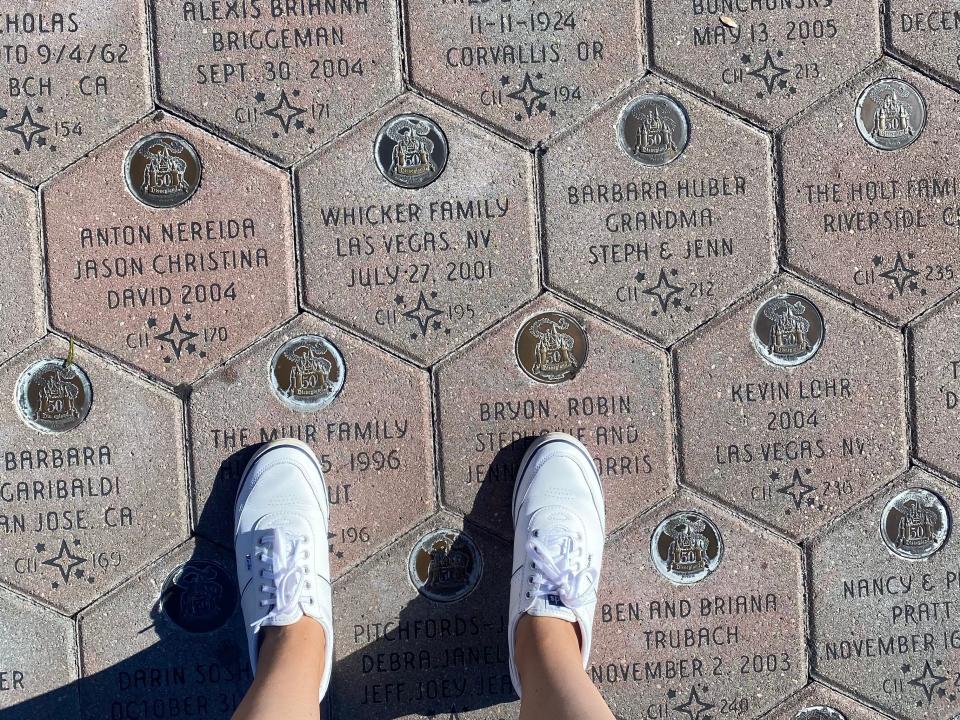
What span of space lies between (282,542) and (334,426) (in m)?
0.27

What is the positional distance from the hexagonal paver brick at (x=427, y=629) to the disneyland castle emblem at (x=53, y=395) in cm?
70

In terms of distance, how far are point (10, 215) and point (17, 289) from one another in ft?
0.53

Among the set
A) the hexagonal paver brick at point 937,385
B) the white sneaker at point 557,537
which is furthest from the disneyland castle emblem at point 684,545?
the hexagonal paver brick at point 937,385

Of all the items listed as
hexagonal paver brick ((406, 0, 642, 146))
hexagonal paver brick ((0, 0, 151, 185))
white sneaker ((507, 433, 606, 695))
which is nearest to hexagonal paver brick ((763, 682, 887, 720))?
white sneaker ((507, 433, 606, 695))

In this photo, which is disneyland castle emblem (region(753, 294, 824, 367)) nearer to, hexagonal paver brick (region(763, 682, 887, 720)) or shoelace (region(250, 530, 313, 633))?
hexagonal paver brick (region(763, 682, 887, 720))

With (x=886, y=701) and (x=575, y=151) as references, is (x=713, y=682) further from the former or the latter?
(x=575, y=151)

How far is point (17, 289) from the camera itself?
174cm

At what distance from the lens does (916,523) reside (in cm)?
182

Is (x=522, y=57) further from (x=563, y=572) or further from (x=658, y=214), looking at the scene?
(x=563, y=572)

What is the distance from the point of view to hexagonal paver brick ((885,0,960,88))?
179 cm

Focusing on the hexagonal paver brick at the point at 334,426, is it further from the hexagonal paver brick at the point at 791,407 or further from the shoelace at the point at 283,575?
the hexagonal paver brick at the point at 791,407

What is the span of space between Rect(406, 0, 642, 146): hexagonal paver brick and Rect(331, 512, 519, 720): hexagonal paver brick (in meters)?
0.93

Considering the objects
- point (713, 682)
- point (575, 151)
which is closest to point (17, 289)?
point (575, 151)

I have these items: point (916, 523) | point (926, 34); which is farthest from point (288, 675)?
point (926, 34)
